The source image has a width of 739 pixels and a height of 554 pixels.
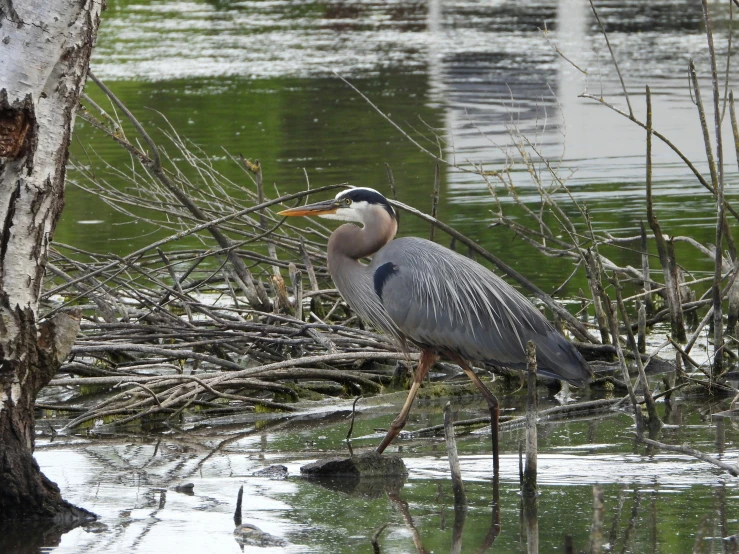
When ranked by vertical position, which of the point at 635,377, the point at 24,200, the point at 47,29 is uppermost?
the point at 47,29

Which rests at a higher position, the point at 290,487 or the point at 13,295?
the point at 13,295

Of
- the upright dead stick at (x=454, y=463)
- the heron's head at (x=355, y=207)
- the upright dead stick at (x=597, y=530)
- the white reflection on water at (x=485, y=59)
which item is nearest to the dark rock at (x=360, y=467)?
the upright dead stick at (x=454, y=463)

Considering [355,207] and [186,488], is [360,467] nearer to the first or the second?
[186,488]

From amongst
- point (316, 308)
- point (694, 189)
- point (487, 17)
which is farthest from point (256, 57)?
point (316, 308)

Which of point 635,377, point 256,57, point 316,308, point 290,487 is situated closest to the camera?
point 290,487

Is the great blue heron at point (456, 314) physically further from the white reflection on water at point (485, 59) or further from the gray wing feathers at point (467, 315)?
the white reflection on water at point (485, 59)

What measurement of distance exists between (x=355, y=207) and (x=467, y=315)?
0.84 m

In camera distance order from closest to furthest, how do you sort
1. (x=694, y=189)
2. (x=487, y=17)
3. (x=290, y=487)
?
(x=290, y=487), (x=694, y=189), (x=487, y=17)

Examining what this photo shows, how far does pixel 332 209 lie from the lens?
6332mm

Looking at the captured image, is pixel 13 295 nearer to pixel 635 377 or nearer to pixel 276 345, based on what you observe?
pixel 276 345

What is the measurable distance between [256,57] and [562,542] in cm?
2514

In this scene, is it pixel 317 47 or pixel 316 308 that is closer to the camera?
pixel 316 308

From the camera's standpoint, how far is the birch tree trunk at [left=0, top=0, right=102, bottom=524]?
437 cm

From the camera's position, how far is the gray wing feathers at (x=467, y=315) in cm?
588
